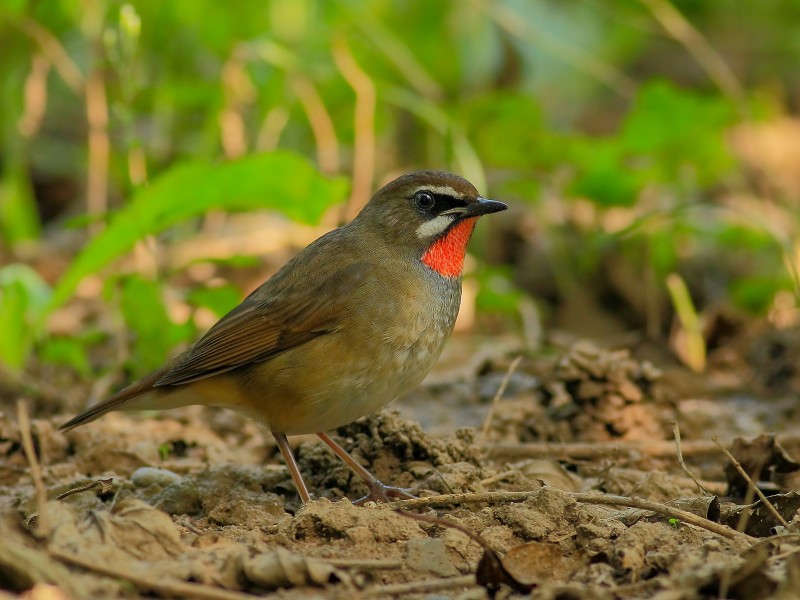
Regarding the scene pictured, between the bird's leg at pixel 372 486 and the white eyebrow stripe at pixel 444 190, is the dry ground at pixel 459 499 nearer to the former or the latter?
the bird's leg at pixel 372 486

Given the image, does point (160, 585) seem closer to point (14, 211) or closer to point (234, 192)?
point (234, 192)

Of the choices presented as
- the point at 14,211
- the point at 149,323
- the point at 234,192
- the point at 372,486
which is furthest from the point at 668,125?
the point at 14,211

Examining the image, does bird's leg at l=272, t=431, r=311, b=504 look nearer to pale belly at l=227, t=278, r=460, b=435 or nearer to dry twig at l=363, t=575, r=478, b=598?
pale belly at l=227, t=278, r=460, b=435

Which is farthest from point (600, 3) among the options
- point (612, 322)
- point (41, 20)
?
point (41, 20)

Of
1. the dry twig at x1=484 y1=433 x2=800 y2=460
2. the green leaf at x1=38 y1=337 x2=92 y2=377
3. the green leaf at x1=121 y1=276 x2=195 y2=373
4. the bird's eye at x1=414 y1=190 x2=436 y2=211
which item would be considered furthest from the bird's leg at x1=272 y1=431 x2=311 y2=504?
the green leaf at x1=38 y1=337 x2=92 y2=377

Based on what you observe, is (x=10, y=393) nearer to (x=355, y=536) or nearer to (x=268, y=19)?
(x=355, y=536)

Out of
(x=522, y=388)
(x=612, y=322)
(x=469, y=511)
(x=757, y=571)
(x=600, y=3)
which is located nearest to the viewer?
(x=757, y=571)

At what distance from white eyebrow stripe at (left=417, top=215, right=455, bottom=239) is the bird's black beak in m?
0.05

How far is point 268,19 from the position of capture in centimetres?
1013

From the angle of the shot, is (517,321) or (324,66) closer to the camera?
(517,321)

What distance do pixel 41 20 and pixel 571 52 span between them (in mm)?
3978

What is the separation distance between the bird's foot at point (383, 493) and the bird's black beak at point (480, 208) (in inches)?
51.5

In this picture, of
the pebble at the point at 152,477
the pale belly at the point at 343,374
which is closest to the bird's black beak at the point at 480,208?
the pale belly at the point at 343,374

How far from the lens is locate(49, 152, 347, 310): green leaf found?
6137 mm
